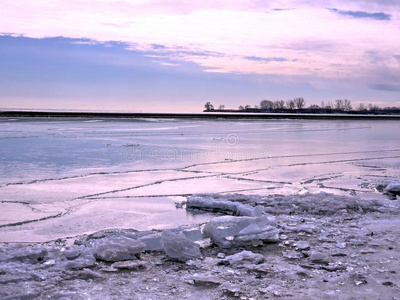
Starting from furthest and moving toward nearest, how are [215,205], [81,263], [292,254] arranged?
[215,205], [292,254], [81,263]

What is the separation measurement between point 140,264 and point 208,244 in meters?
0.81

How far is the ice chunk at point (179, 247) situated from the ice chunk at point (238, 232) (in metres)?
0.34

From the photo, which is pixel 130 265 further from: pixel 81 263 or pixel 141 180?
pixel 141 180

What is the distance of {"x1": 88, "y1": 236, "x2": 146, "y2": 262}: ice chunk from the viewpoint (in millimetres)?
3742

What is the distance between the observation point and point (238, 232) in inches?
170

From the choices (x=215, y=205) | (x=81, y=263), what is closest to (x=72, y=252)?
(x=81, y=263)

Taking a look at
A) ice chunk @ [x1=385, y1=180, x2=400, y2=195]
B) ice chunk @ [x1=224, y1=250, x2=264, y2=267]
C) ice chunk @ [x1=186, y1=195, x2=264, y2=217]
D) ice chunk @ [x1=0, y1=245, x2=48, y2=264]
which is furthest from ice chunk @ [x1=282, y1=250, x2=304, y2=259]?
ice chunk @ [x1=385, y1=180, x2=400, y2=195]

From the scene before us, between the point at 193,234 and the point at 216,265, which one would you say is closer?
the point at 216,265

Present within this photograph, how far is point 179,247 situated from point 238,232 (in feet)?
2.30

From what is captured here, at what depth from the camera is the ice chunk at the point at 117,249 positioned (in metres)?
3.74

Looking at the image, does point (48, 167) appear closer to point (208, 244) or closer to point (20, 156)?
point (20, 156)

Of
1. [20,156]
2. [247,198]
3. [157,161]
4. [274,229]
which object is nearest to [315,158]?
[157,161]

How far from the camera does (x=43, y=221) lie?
511 cm

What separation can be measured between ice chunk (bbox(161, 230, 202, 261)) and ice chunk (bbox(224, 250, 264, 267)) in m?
0.28
